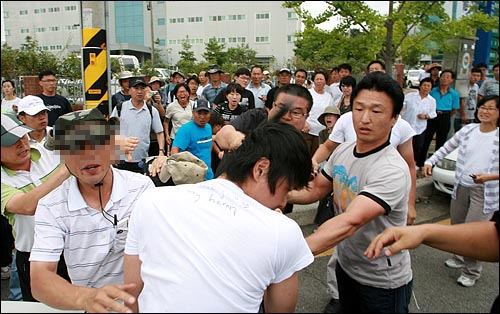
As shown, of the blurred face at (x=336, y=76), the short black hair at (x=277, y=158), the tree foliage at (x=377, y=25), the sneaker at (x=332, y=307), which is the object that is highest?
the tree foliage at (x=377, y=25)

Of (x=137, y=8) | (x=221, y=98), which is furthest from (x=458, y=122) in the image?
(x=137, y=8)

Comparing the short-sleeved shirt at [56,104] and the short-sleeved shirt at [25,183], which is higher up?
the short-sleeved shirt at [56,104]

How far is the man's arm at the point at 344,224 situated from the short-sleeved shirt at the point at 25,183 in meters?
1.36

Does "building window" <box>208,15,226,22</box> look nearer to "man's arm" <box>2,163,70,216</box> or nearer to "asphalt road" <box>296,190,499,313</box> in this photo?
"asphalt road" <box>296,190,499,313</box>

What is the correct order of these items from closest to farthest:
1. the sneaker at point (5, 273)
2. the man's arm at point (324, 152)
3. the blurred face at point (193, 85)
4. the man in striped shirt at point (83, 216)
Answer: the man in striped shirt at point (83, 216)
the man's arm at point (324, 152)
the sneaker at point (5, 273)
the blurred face at point (193, 85)

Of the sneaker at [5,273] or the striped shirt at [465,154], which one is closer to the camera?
the striped shirt at [465,154]

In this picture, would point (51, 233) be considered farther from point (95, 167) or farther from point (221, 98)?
point (221, 98)

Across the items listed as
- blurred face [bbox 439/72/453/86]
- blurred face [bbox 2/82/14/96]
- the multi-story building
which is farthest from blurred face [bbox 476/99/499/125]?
the multi-story building

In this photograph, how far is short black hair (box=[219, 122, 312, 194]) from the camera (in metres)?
1.20

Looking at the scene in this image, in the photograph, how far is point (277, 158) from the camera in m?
1.20

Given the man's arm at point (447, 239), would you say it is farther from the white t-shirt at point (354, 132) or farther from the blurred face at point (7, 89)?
the blurred face at point (7, 89)

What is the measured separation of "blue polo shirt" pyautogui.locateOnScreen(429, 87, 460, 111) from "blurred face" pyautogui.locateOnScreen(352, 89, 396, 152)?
395cm

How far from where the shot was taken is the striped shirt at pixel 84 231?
5.03ft

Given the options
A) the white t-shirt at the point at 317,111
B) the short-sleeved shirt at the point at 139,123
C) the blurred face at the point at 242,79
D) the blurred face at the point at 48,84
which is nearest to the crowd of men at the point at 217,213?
the short-sleeved shirt at the point at 139,123
